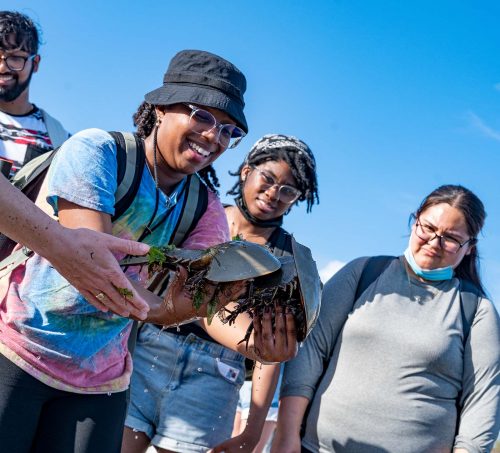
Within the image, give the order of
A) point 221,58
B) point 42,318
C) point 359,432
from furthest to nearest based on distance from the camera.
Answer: point 359,432 → point 221,58 → point 42,318

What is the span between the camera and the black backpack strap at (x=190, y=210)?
3.15 metres

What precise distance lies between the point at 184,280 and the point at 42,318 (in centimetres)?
59

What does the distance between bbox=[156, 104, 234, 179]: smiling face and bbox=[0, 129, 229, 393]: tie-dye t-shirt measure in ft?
0.54

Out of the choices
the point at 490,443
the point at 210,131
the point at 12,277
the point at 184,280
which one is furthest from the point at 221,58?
the point at 490,443

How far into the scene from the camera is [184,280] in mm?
2734

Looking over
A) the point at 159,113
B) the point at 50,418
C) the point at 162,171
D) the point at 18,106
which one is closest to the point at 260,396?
the point at 50,418

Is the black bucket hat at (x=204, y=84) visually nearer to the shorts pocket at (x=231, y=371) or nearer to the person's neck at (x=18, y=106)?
the person's neck at (x=18, y=106)

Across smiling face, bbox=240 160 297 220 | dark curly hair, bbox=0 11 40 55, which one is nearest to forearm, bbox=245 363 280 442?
smiling face, bbox=240 160 297 220

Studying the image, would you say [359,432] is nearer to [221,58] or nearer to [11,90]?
[221,58]

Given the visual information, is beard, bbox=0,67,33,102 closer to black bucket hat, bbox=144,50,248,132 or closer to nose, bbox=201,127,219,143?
black bucket hat, bbox=144,50,248,132

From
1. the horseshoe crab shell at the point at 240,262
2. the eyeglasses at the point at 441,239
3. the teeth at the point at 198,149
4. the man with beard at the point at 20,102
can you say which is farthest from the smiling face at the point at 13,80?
the eyeglasses at the point at 441,239

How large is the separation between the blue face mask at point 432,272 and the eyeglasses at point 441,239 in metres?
0.13

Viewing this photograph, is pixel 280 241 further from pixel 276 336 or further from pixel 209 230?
pixel 276 336

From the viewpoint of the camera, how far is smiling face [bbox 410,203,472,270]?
173 inches
